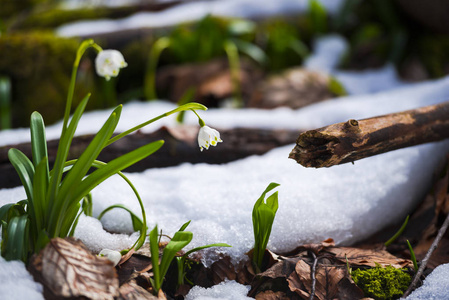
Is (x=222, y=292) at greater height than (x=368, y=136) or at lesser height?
lesser

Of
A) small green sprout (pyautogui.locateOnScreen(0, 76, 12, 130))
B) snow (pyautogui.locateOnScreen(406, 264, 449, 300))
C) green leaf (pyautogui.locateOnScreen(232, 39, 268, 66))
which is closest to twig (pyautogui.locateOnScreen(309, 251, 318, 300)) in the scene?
snow (pyautogui.locateOnScreen(406, 264, 449, 300))

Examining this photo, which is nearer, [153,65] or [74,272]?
[74,272]

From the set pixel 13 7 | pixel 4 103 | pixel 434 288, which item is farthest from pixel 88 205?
pixel 13 7

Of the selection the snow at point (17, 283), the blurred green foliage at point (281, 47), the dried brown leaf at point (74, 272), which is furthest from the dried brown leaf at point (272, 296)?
the blurred green foliage at point (281, 47)

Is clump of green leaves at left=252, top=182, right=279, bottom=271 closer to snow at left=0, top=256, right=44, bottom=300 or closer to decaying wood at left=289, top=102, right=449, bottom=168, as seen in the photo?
decaying wood at left=289, top=102, right=449, bottom=168

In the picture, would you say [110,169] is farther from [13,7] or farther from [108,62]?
[13,7]
